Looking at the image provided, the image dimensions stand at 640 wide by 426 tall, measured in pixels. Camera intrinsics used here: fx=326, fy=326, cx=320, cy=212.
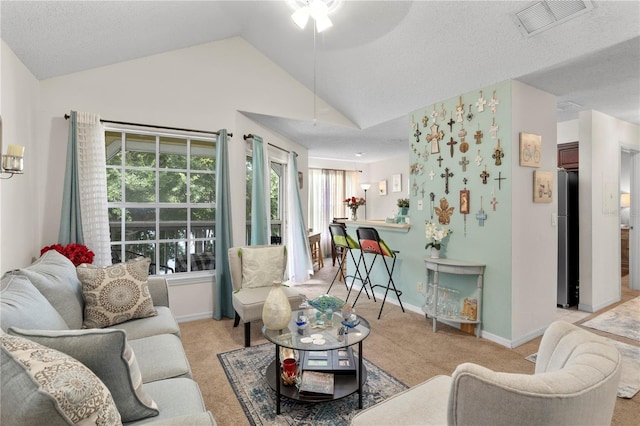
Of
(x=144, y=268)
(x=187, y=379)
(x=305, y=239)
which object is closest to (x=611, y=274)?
(x=305, y=239)

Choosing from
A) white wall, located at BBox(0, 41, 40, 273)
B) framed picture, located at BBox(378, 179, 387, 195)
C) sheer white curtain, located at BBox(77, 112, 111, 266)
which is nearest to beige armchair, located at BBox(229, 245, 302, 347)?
sheer white curtain, located at BBox(77, 112, 111, 266)

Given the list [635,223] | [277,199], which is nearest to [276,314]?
[277,199]

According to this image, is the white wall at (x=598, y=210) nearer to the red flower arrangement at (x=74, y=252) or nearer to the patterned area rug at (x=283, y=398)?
the patterned area rug at (x=283, y=398)

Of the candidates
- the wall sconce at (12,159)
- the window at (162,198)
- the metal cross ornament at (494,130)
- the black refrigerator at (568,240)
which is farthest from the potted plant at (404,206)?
the wall sconce at (12,159)

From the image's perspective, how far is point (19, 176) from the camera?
251cm

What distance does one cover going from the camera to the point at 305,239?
17.4ft

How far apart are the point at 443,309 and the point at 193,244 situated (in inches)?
110

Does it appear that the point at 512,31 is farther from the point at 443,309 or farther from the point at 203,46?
the point at 203,46

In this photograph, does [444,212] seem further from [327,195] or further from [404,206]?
[327,195]

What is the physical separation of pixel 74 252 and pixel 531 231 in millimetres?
4005

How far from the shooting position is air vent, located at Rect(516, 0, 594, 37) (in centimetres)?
216

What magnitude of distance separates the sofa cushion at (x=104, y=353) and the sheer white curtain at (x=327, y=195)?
241 inches

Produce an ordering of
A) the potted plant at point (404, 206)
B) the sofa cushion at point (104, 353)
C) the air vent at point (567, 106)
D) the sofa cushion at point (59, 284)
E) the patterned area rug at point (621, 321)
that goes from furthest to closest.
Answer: the potted plant at point (404, 206) → the air vent at point (567, 106) → the patterned area rug at point (621, 321) → the sofa cushion at point (59, 284) → the sofa cushion at point (104, 353)

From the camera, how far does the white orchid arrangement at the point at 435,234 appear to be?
3366 mm
